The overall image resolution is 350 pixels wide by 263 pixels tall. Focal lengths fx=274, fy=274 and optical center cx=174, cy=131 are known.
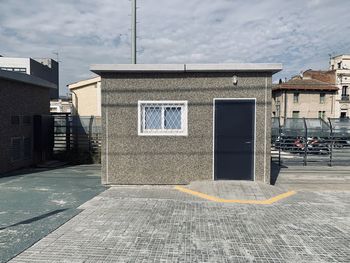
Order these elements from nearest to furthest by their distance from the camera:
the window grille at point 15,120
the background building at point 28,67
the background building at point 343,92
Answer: the window grille at point 15,120 < the background building at point 28,67 < the background building at point 343,92

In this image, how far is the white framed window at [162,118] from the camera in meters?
8.12

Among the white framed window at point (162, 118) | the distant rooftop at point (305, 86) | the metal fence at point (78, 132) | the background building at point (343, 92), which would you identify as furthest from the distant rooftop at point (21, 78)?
the background building at point (343, 92)

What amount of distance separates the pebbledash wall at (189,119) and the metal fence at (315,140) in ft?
16.3

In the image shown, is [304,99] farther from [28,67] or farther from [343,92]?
[28,67]

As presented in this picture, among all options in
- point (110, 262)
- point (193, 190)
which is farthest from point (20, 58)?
point (110, 262)

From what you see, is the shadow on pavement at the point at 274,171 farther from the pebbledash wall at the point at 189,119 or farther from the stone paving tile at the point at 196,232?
the stone paving tile at the point at 196,232

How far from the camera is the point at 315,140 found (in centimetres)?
1261

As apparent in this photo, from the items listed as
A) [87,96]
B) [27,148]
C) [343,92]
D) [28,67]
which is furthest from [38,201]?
[343,92]

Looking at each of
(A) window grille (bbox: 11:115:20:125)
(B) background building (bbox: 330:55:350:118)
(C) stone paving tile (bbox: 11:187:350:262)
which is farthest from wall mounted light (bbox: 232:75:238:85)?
(B) background building (bbox: 330:55:350:118)

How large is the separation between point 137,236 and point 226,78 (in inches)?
203

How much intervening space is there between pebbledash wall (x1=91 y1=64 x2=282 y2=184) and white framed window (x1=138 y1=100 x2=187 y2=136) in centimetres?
12

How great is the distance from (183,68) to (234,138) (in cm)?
254

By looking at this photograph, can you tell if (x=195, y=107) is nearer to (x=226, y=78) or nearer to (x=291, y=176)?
(x=226, y=78)

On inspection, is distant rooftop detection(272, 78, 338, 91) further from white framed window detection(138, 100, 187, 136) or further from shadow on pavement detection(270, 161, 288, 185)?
white framed window detection(138, 100, 187, 136)
